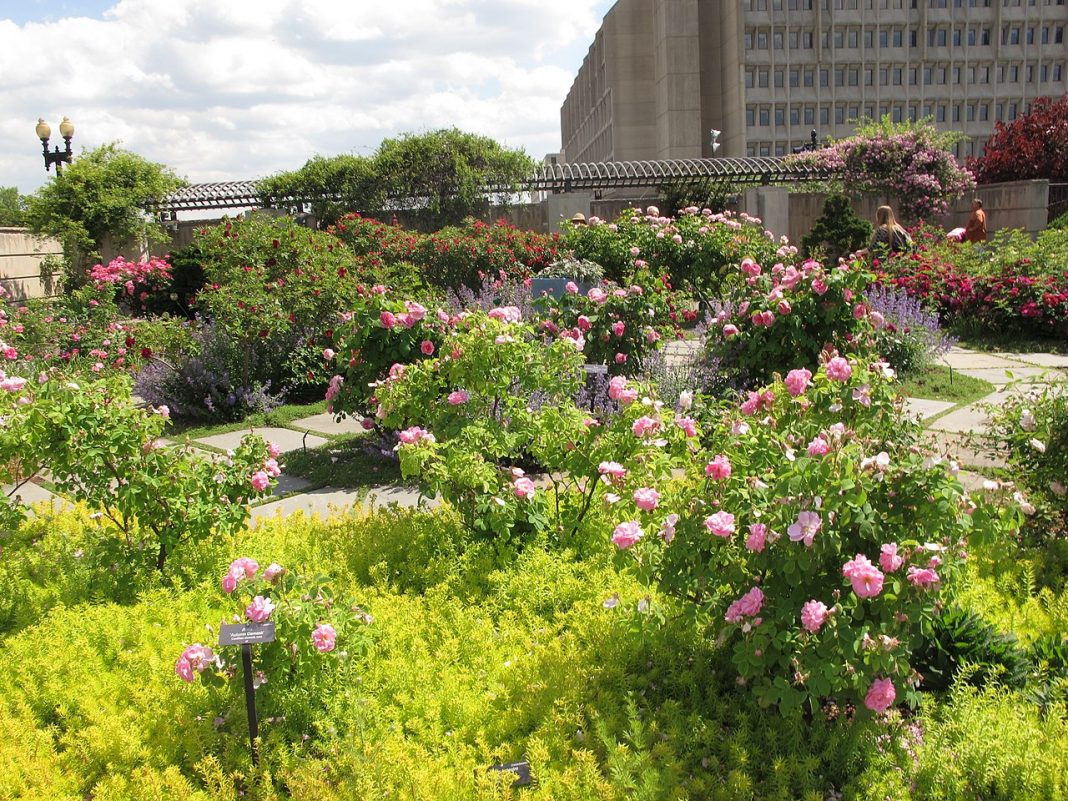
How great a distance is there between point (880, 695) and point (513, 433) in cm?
214

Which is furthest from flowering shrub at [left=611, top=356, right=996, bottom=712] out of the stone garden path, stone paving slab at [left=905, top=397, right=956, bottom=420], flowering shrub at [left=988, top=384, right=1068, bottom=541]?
stone paving slab at [left=905, top=397, right=956, bottom=420]

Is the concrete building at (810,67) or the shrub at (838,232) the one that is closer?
the shrub at (838,232)

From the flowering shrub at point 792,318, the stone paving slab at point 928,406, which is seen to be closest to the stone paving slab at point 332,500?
the flowering shrub at point 792,318

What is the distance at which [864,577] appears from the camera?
2061mm

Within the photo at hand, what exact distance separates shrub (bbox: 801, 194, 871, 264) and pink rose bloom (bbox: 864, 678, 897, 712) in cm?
1236

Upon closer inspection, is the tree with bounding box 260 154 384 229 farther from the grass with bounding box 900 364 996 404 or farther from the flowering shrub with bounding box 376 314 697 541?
the flowering shrub with bounding box 376 314 697 541

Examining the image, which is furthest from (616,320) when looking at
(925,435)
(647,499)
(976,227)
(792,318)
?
(976,227)

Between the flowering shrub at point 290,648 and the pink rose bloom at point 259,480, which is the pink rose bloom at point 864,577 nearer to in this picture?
the flowering shrub at point 290,648

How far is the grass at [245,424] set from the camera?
6.88m

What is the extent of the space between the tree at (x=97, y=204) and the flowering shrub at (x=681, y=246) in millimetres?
9341

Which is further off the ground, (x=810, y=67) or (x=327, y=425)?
(x=810, y=67)

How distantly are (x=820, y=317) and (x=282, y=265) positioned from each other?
5.14 meters

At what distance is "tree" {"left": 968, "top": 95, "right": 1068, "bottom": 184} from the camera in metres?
21.6

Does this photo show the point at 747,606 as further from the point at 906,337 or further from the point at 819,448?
the point at 906,337
